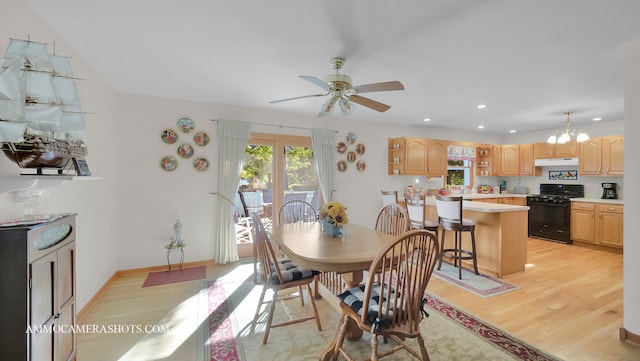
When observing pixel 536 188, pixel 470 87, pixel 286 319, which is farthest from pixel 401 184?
A: pixel 286 319

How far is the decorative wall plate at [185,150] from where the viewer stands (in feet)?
12.6

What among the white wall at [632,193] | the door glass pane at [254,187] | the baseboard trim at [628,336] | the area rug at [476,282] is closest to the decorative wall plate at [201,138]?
the door glass pane at [254,187]

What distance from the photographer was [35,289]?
1.24 meters

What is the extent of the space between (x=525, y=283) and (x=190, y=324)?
12.2 ft

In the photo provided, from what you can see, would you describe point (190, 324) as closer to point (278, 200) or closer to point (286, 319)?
point (286, 319)

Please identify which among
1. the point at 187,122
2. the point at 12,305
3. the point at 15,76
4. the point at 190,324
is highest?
the point at 187,122

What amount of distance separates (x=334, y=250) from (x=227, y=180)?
261cm

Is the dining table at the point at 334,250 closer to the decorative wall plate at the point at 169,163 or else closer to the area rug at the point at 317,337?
the area rug at the point at 317,337

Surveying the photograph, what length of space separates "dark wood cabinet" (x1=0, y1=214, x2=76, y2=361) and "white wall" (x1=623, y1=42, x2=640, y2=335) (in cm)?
386

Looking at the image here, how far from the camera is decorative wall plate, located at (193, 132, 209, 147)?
392 centimetres

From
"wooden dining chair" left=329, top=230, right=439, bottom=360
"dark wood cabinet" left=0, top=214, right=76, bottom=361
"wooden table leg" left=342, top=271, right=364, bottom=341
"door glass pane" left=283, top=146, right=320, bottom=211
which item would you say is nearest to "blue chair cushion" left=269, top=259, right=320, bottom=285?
"wooden table leg" left=342, top=271, right=364, bottom=341

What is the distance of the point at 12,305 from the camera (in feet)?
3.86

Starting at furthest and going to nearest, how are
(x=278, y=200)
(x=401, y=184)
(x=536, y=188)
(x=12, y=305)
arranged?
(x=536, y=188) < (x=401, y=184) < (x=278, y=200) < (x=12, y=305)

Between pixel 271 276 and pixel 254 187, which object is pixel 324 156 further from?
pixel 271 276
